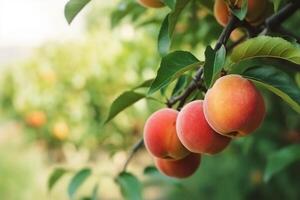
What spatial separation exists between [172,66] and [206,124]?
4.1 inches

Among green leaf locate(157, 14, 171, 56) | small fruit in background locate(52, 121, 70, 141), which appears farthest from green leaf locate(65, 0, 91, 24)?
small fruit in background locate(52, 121, 70, 141)

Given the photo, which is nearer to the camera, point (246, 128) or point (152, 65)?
point (246, 128)

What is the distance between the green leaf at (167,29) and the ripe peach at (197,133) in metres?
0.17

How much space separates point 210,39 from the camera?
148 centimetres

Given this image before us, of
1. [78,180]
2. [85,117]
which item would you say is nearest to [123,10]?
[78,180]

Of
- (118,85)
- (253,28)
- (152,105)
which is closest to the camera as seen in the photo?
(253,28)

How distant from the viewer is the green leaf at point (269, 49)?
0.81 meters

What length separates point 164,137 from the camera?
94 cm

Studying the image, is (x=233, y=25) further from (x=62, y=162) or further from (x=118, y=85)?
(x=62, y=162)

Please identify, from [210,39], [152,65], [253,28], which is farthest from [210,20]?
[152,65]

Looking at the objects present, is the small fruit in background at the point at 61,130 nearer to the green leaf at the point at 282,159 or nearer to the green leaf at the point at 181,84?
the green leaf at the point at 282,159

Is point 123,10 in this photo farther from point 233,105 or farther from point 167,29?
point 233,105

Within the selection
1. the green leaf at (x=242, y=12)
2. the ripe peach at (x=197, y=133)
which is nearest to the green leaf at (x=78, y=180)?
the ripe peach at (x=197, y=133)

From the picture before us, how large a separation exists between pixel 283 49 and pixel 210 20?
60cm
